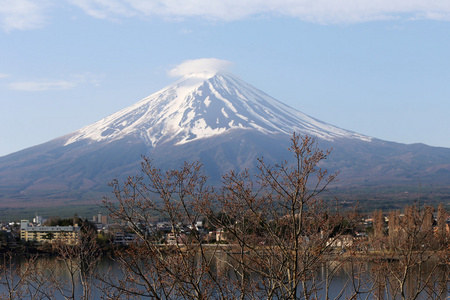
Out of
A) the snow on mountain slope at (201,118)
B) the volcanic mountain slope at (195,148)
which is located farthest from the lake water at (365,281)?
the snow on mountain slope at (201,118)

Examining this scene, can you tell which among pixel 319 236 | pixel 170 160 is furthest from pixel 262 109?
pixel 319 236

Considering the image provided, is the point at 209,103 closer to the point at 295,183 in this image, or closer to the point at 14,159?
the point at 14,159

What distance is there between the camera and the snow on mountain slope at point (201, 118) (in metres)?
174

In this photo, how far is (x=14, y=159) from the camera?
565ft

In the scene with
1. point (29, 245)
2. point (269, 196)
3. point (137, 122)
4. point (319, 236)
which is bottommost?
point (29, 245)

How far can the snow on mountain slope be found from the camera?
174 meters

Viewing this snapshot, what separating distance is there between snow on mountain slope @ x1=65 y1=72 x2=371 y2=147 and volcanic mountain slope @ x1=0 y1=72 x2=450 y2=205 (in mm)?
260

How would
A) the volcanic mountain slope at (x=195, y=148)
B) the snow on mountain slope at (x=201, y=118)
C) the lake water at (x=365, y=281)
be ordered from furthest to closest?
the snow on mountain slope at (x=201, y=118), the volcanic mountain slope at (x=195, y=148), the lake water at (x=365, y=281)

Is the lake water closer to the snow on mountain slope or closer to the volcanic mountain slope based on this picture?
the volcanic mountain slope

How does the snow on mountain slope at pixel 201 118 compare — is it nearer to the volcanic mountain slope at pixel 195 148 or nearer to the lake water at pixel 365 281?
the volcanic mountain slope at pixel 195 148

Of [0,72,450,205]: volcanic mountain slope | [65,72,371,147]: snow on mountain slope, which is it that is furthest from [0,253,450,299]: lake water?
[65,72,371,147]: snow on mountain slope

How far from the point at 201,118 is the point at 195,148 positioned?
24.8m

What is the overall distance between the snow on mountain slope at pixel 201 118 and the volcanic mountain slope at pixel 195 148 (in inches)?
10.3

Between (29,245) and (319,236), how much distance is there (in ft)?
158
